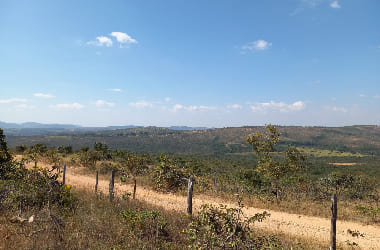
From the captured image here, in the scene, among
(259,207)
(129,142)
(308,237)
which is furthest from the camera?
(129,142)

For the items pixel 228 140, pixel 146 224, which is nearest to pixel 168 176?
pixel 146 224

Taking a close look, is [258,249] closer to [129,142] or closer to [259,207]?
[259,207]

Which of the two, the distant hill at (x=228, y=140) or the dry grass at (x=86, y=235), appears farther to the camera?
the distant hill at (x=228, y=140)

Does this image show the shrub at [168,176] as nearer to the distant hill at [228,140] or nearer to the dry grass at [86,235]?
the dry grass at [86,235]

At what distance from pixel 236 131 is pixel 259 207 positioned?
153075 mm

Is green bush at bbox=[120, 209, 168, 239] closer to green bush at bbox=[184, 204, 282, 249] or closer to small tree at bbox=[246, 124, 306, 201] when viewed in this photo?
green bush at bbox=[184, 204, 282, 249]

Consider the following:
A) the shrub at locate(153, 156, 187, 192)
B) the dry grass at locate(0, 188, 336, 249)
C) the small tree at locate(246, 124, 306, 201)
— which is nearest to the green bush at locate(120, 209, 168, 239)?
the dry grass at locate(0, 188, 336, 249)

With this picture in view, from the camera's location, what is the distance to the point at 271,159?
54.4 feet

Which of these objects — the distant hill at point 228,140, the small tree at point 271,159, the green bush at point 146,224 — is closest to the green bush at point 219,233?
the green bush at point 146,224

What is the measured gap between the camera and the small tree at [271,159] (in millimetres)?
16109

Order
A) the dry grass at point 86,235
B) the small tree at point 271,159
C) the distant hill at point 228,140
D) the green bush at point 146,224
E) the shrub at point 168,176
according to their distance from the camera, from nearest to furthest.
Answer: the dry grass at point 86,235 → the green bush at point 146,224 → the shrub at point 168,176 → the small tree at point 271,159 → the distant hill at point 228,140

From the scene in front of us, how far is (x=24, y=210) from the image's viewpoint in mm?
7395

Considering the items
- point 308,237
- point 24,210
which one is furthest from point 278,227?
point 24,210

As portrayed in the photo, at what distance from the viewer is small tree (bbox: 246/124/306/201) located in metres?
16.1
